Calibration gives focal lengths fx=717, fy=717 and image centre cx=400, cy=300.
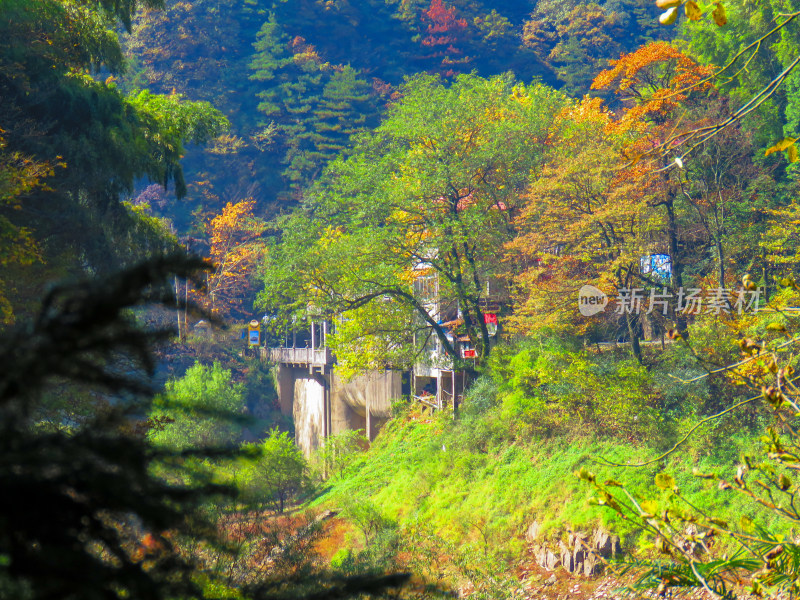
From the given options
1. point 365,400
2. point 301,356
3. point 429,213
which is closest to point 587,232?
point 429,213

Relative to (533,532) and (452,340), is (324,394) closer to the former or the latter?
(452,340)

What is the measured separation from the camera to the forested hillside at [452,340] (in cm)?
116

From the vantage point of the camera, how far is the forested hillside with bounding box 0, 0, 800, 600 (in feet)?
3.80

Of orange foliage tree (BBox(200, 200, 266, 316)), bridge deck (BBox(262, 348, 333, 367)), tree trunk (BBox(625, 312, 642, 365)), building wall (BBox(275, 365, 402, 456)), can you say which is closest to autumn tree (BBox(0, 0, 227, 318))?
tree trunk (BBox(625, 312, 642, 365))

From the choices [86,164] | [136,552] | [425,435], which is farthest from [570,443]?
[136,552]

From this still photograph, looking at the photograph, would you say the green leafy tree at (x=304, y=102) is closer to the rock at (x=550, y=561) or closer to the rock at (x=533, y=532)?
the rock at (x=533, y=532)

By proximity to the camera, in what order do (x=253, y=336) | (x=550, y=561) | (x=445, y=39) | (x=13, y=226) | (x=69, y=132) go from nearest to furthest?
(x=13, y=226) → (x=69, y=132) → (x=550, y=561) → (x=253, y=336) → (x=445, y=39)

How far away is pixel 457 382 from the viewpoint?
62.4ft

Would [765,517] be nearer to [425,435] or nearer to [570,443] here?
[570,443]

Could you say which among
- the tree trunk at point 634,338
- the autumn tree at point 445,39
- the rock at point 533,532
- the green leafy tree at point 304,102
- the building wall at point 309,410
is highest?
the autumn tree at point 445,39

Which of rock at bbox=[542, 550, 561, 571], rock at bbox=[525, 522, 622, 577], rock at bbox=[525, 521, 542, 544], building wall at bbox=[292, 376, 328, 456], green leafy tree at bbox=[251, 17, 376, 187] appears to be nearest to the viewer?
rock at bbox=[525, 522, 622, 577]

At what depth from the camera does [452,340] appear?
1912 centimetres

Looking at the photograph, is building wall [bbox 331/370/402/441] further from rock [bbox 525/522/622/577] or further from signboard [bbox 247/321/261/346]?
rock [bbox 525/522/622/577]

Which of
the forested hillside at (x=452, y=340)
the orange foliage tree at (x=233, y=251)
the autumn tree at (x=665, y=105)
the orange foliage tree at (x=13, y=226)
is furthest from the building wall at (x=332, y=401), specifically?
the orange foliage tree at (x=13, y=226)
